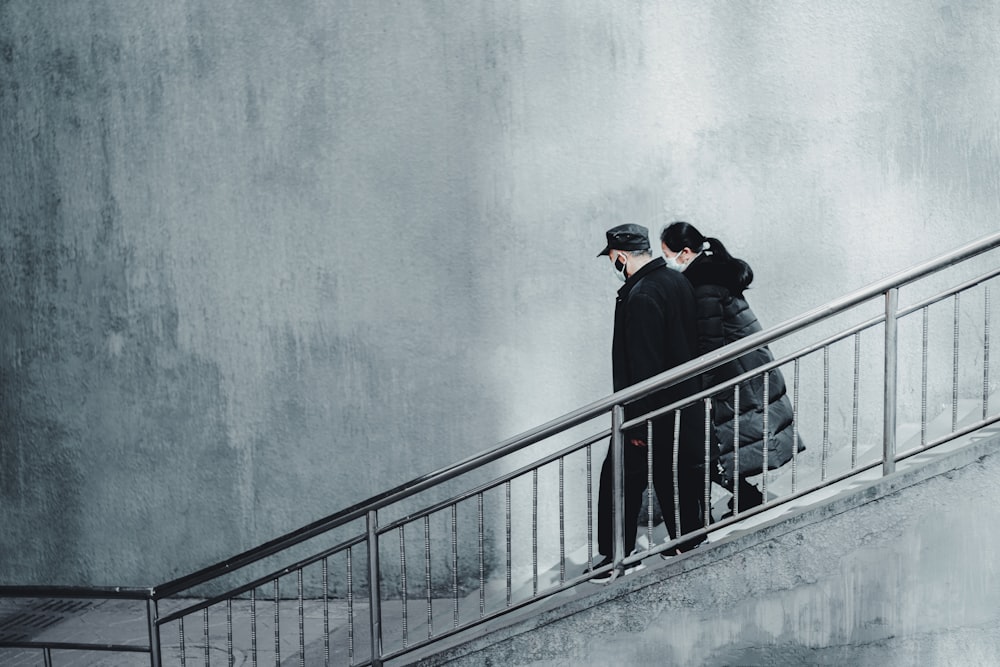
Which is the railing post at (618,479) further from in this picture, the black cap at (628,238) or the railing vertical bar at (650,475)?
the black cap at (628,238)

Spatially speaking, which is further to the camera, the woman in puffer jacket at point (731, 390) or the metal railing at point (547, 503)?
the woman in puffer jacket at point (731, 390)

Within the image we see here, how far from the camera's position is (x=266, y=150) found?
664 centimetres

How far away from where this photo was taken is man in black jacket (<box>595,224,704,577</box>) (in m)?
4.57

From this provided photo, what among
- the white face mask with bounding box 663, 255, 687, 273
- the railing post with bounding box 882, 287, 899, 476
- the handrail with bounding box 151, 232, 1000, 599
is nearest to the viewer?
the handrail with bounding box 151, 232, 1000, 599

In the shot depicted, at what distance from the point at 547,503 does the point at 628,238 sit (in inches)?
89.0

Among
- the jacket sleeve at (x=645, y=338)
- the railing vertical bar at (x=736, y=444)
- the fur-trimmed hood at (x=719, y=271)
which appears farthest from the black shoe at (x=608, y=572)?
the fur-trimmed hood at (x=719, y=271)

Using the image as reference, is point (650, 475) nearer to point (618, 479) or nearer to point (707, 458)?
point (618, 479)

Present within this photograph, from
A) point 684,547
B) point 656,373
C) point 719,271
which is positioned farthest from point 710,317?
point 684,547

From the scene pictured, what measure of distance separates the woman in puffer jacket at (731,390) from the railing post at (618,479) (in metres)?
0.55

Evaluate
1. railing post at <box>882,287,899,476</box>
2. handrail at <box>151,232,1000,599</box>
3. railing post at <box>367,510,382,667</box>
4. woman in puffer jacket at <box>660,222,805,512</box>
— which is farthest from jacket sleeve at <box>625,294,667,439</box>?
railing post at <box>367,510,382,667</box>

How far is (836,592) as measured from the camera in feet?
13.8

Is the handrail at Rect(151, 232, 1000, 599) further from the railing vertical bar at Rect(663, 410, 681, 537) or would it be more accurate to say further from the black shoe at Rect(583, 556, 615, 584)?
the black shoe at Rect(583, 556, 615, 584)

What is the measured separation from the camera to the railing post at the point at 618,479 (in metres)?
4.40

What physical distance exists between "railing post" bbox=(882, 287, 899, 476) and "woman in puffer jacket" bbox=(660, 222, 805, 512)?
26.2 inches
